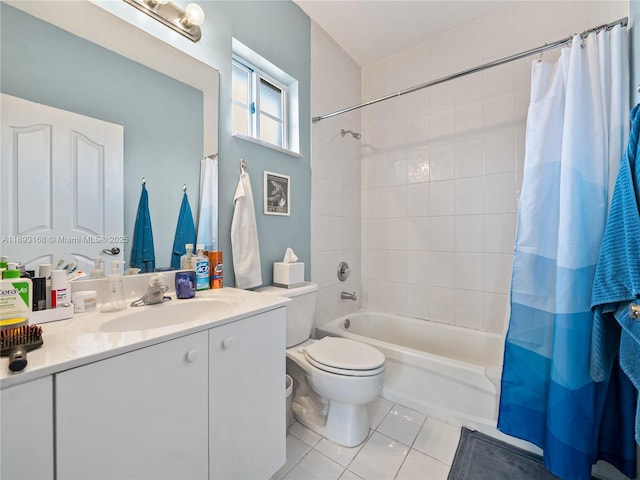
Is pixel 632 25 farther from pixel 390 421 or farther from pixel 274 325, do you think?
pixel 390 421

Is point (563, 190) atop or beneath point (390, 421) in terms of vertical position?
atop

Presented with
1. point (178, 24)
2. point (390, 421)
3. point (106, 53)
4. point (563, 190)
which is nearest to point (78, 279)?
point (106, 53)

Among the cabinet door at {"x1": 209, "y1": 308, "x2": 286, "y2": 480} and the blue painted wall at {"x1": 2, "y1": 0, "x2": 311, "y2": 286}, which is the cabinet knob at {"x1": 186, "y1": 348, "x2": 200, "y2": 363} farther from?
the blue painted wall at {"x1": 2, "y1": 0, "x2": 311, "y2": 286}

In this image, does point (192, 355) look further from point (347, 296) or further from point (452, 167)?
point (452, 167)

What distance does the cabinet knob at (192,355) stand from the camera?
2.60 feet

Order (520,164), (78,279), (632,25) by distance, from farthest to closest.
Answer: (520,164), (632,25), (78,279)

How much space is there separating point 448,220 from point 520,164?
563 mm

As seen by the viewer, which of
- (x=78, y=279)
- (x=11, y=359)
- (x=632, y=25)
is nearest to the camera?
(x=11, y=359)

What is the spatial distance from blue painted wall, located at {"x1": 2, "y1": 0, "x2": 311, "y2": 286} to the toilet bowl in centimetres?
54

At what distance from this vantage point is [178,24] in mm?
1205

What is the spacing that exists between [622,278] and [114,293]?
1.70 meters

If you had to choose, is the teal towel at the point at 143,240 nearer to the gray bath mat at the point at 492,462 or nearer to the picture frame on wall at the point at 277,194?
the picture frame on wall at the point at 277,194

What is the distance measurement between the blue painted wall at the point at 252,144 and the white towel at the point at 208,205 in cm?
5

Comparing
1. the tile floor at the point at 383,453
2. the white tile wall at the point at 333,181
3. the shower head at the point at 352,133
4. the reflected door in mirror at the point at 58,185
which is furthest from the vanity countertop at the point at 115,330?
the shower head at the point at 352,133
